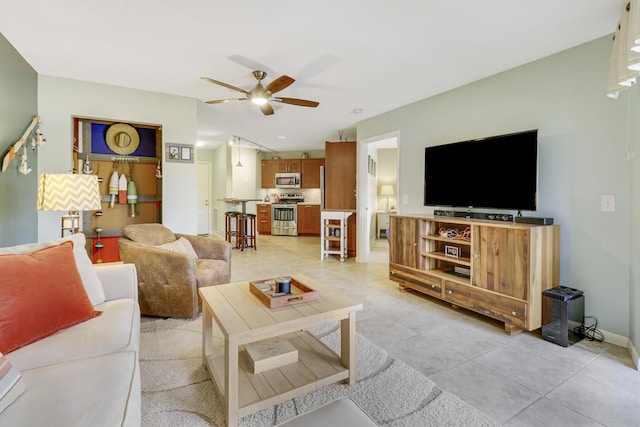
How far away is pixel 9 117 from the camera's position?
8.84ft

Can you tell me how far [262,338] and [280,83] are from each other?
2.41 m

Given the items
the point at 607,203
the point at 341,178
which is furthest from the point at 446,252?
the point at 341,178

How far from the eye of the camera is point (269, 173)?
9000 mm

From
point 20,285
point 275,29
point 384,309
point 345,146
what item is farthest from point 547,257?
point 345,146

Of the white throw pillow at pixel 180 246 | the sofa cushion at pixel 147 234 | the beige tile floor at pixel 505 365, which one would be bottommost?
the beige tile floor at pixel 505 365

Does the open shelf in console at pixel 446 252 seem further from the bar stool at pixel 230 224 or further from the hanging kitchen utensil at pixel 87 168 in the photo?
the bar stool at pixel 230 224

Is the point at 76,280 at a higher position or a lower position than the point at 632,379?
higher

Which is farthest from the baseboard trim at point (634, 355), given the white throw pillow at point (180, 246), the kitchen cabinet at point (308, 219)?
the kitchen cabinet at point (308, 219)

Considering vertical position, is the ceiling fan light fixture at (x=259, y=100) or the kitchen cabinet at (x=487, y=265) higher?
the ceiling fan light fixture at (x=259, y=100)

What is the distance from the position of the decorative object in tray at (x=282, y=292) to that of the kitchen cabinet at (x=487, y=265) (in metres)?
1.77

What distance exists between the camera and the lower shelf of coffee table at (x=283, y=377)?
152 cm

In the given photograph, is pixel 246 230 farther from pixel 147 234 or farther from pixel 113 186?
pixel 147 234

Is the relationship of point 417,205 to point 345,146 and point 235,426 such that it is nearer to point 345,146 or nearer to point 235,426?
point 345,146

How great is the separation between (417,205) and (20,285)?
3.89 meters
